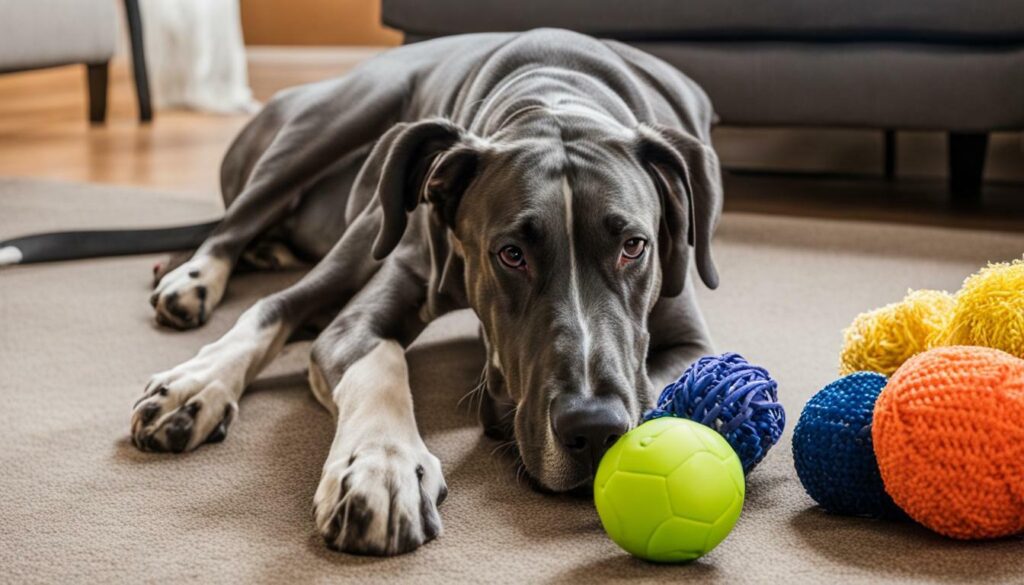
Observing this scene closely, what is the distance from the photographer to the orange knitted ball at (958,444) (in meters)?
1.46

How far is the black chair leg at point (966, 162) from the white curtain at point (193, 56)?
4.27m

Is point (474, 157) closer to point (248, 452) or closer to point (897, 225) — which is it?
point (248, 452)

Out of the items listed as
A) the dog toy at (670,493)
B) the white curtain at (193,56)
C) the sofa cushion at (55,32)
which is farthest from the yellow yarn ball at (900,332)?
the white curtain at (193,56)

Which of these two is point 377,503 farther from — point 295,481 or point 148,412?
point 148,412

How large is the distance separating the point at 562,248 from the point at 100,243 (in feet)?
6.42

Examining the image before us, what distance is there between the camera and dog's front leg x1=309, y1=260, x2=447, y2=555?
1575 mm

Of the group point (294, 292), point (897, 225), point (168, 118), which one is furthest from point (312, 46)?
point (294, 292)

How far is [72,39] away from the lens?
600 cm

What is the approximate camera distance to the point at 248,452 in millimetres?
1979

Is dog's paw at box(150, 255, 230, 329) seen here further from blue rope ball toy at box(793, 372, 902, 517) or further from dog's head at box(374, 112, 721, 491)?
blue rope ball toy at box(793, 372, 902, 517)

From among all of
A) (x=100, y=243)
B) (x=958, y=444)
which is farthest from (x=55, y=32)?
(x=958, y=444)

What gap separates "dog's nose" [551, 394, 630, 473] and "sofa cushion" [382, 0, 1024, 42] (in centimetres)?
256

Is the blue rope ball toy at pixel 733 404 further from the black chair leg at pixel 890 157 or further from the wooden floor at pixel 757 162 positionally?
the black chair leg at pixel 890 157

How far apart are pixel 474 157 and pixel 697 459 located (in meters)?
0.74
